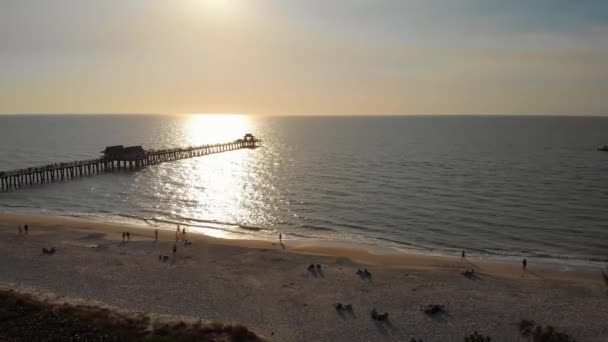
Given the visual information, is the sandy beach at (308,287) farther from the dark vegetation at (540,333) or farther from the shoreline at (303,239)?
the shoreline at (303,239)

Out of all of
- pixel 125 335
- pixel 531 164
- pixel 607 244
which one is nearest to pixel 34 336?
pixel 125 335

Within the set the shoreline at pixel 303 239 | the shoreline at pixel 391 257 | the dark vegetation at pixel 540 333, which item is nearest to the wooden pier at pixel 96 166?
the shoreline at pixel 303 239

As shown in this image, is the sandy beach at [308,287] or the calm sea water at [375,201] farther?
the calm sea water at [375,201]

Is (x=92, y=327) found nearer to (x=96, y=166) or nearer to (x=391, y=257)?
(x=391, y=257)

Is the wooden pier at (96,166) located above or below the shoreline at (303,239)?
above

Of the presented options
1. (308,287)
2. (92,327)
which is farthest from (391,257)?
(92,327)
